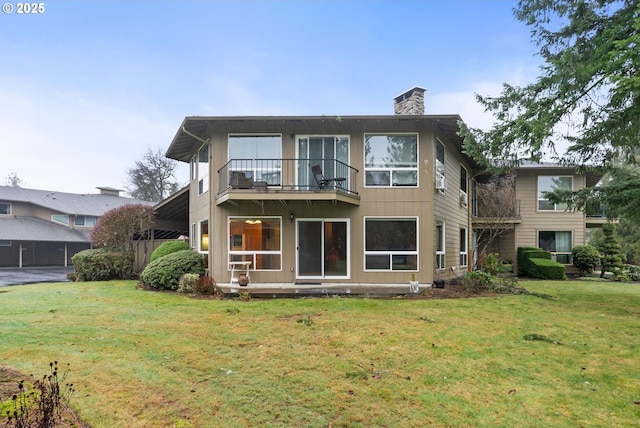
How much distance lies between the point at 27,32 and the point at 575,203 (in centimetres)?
1948

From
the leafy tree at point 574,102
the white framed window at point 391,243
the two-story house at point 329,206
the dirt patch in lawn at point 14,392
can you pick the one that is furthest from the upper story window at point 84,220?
the leafy tree at point 574,102

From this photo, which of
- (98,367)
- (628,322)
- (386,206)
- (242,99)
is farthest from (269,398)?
(242,99)

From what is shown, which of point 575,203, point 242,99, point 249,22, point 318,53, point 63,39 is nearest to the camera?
point 575,203

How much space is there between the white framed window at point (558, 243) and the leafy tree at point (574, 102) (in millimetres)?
9415

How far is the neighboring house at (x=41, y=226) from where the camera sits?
25.9 metres

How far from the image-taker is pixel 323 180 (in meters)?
10.6

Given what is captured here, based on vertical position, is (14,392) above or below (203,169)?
below

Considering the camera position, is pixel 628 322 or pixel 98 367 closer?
pixel 98 367

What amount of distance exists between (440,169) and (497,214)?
6.33m

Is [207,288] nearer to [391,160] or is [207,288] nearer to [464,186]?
[391,160]

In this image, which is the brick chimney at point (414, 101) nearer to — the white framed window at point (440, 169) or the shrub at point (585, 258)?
the white framed window at point (440, 169)

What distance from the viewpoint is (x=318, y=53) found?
19.0m

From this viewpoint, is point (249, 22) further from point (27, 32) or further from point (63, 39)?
point (27, 32)

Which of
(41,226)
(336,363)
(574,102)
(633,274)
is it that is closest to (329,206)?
(574,102)
